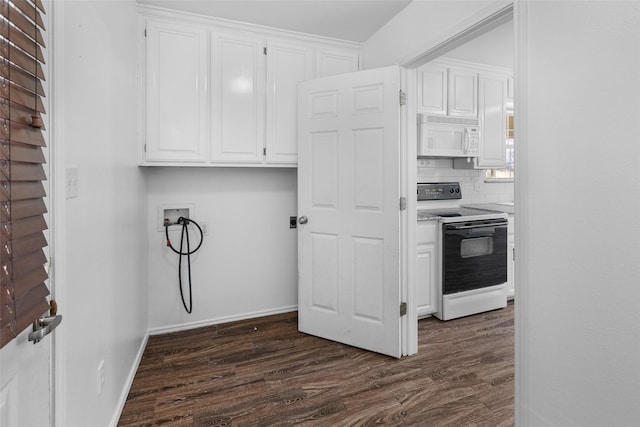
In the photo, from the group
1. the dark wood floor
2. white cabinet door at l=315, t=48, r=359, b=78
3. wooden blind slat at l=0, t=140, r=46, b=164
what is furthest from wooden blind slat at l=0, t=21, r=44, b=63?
white cabinet door at l=315, t=48, r=359, b=78

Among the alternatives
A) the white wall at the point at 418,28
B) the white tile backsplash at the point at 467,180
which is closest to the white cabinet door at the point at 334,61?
the white wall at the point at 418,28

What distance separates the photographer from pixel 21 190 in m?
0.81

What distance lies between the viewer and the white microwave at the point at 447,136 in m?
3.10

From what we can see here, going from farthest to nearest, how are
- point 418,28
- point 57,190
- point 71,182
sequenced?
point 418,28 → point 71,182 → point 57,190

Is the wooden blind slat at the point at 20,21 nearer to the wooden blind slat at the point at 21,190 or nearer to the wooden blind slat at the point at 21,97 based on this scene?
the wooden blind slat at the point at 21,97

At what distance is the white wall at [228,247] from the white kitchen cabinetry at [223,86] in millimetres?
300

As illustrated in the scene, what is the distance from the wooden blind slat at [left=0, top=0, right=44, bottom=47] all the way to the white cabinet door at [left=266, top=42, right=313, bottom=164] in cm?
190

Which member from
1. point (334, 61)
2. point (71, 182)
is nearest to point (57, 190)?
point (71, 182)

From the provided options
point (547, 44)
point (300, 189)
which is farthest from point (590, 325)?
point (300, 189)

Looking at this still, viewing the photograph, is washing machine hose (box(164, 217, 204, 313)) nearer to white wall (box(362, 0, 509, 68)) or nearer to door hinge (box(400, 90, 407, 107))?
door hinge (box(400, 90, 407, 107))

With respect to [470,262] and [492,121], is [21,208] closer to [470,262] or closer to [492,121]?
[470,262]

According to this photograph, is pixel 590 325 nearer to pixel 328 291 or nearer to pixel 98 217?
pixel 328 291

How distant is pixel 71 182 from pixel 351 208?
172 cm

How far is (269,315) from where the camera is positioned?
3.08m
